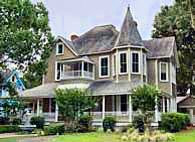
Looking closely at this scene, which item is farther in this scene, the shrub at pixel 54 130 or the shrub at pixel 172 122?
the shrub at pixel 54 130

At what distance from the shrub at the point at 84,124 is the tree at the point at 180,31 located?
19.2 meters

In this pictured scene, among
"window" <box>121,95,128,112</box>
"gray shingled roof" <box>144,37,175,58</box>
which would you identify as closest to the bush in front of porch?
"window" <box>121,95,128,112</box>

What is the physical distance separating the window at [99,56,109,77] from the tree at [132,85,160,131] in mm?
8726

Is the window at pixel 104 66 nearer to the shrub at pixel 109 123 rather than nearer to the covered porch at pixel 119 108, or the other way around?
the covered porch at pixel 119 108

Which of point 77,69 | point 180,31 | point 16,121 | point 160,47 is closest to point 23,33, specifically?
point 77,69

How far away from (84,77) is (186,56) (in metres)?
18.4

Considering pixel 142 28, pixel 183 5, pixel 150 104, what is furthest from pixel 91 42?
pixel 150 104

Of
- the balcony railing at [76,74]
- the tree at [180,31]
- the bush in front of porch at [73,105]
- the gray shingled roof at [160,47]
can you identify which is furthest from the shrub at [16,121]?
the tree at [180,31]

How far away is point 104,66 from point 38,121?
9.17 m

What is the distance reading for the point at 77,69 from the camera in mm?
37031

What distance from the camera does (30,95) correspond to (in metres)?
37.3

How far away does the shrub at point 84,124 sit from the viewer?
99.9 feet

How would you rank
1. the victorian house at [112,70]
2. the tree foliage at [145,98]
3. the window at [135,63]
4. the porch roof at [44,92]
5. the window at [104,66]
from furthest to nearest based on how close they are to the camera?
the window at [104,66], the porch roof at [44,92], the window at [135,63], the victorian house at [112,70], the tree foliage at [145,98]

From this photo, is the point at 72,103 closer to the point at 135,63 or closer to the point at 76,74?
the point at 76,74
